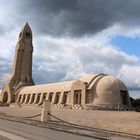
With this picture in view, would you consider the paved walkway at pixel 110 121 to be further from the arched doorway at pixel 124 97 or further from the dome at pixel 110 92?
the arched doorway at pixel 124 97

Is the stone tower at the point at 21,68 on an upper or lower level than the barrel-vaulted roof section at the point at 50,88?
upper

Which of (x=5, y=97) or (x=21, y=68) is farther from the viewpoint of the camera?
(x=5, y=97)

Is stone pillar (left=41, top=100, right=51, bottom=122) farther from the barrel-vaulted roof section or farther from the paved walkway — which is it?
the barrel-vaulted roof section

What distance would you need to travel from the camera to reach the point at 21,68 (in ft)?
299

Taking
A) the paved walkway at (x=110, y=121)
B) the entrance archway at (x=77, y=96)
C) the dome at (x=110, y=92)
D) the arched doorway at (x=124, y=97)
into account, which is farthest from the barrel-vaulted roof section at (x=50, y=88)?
the paved walkway at (x=110, y=121)

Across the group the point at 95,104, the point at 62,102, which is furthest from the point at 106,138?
the point at 62,102

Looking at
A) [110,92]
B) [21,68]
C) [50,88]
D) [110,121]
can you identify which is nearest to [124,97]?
[110,92]

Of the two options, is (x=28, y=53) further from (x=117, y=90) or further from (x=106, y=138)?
(x=106, y=138)

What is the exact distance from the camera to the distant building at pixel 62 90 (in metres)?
57.9

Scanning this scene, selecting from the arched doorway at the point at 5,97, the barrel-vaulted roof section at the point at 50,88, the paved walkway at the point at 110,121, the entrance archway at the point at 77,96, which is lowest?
the paved walkway at the point at 110,121

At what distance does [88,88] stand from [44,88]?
20.3 m

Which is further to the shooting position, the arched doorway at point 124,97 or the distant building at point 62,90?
the arched doorway at point 124,97

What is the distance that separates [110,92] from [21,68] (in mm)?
40072

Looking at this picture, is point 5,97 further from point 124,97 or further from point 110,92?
point 110,92
